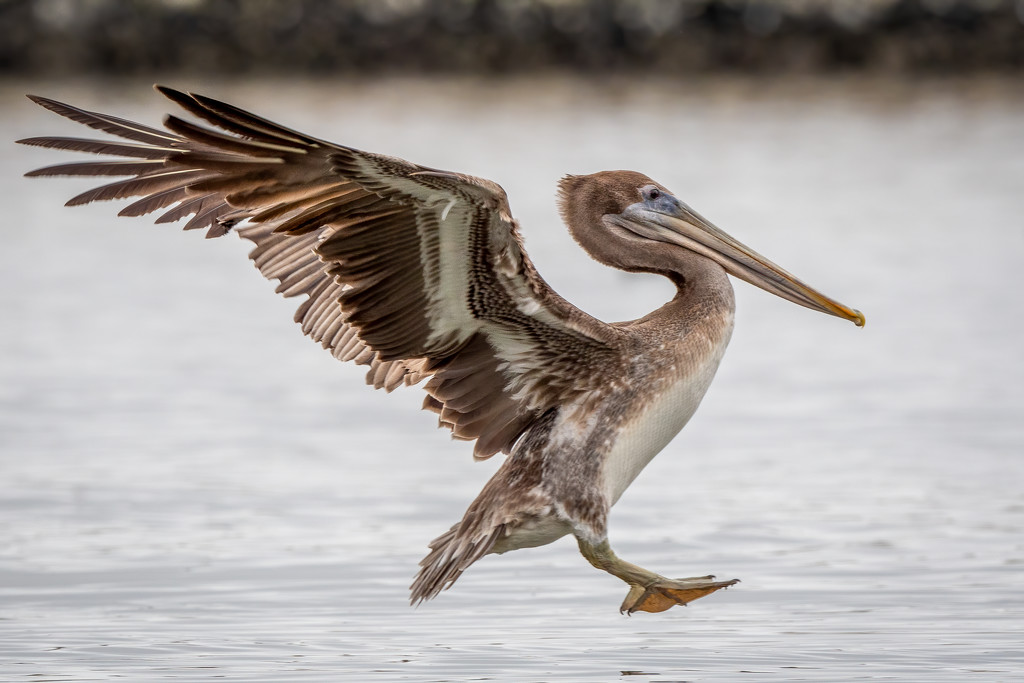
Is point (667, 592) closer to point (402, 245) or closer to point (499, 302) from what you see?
point (499, 302)

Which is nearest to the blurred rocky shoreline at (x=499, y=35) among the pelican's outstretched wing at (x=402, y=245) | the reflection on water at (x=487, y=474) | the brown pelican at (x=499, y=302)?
the reflection on water at (x=487, y=474)

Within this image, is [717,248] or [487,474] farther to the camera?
[487,474]

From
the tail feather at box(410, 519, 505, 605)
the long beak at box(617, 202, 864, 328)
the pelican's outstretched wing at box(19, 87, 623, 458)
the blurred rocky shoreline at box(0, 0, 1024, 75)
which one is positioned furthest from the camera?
the blurred rocky shoreline at box(0, 0, 1024, 75)

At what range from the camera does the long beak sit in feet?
20.7

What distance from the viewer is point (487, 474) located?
912cm

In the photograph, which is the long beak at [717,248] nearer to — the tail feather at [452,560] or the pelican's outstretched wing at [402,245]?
A: the pelican's outstretched wing at [402,245]

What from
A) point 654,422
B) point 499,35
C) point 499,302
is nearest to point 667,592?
point 654,422

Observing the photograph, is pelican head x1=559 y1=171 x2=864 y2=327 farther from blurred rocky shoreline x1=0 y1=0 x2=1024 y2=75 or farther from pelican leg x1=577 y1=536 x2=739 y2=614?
blurred rocky shoreline x1=0 y1=0 x2=1024 y2=75

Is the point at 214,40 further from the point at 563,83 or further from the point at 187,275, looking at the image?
the point at 187,275

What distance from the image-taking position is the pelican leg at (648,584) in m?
5.95

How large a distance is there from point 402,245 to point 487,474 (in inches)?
146

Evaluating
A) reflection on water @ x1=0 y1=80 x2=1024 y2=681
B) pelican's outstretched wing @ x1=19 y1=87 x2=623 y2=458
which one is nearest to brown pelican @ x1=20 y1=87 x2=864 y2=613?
pelican's outstretched wing @ x1=19 y1=87 x2=623 y2=458

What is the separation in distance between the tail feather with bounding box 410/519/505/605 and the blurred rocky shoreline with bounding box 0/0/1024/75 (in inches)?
1060

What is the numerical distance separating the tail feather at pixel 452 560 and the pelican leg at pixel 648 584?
33 cm
